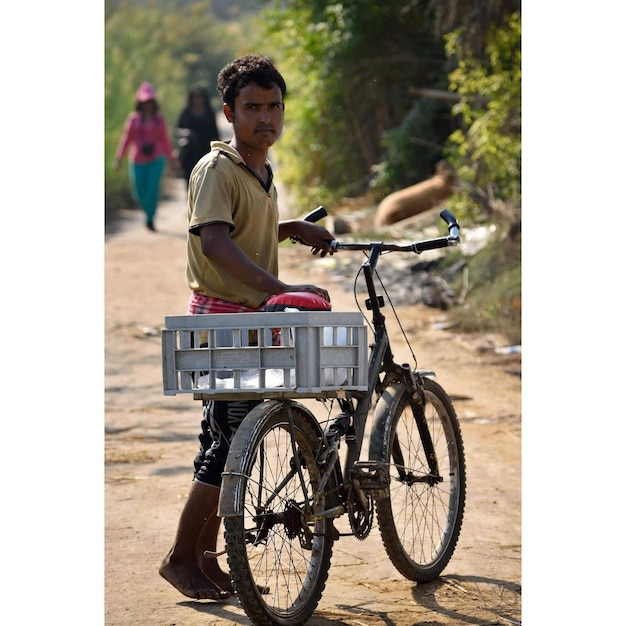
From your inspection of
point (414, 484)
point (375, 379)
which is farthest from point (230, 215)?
point (414, 484)

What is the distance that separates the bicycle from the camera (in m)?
3.31

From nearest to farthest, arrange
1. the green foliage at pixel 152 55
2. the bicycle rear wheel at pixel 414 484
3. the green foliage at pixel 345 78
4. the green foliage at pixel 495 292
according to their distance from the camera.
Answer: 1. the bicycle rear wheel at pixel 414 484
2. the green foliage at pixel 495 292
3. the green foliage at pixel 345 78
4. the green foliage at pixel 152 55

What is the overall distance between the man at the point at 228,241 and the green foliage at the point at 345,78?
502 inches

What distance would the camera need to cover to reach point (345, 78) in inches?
666

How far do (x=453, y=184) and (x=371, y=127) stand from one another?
148 inches

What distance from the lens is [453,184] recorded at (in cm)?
1411

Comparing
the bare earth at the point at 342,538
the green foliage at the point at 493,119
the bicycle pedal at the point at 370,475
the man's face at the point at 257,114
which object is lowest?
the bare earth at the point at 342,538

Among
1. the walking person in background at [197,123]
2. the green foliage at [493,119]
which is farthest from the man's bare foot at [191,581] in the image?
the walking person in background at [197,123]

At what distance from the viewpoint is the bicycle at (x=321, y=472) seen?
3.31 meters

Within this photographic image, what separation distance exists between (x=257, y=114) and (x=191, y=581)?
65.0 inches

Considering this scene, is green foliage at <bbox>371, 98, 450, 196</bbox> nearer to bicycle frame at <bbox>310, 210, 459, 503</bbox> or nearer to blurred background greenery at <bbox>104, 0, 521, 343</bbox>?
blurred background greenery at <bbox>104, 0, 521, 343</bbox>

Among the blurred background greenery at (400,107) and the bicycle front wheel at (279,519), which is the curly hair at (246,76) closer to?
the bicycle front wheel at (279,519)

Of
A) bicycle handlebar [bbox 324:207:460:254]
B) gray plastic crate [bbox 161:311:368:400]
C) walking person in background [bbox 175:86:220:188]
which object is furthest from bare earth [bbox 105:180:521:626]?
walking person in background [bbox 175:86:220:188]

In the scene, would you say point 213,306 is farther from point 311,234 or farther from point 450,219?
point 450,219
